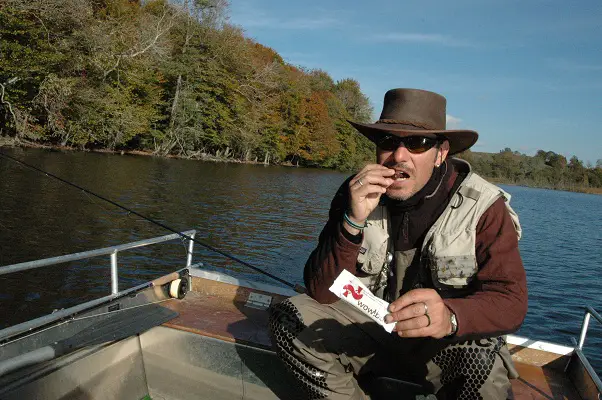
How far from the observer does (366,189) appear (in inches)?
98.5

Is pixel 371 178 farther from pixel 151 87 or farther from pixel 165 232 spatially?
pixel 151 87

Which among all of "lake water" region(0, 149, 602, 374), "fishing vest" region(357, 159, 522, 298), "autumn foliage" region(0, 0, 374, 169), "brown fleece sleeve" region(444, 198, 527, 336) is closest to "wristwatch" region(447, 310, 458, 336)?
"brown fleece sleeve" region(444, 198, 527, 336)

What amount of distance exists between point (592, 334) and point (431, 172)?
37.6 feet

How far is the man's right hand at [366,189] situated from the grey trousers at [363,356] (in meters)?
0.73

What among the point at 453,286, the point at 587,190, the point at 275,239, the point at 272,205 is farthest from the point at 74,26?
the point at 587,190

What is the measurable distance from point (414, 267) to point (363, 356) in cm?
68

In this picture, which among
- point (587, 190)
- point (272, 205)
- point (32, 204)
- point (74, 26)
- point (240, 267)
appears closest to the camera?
point (240, 267)

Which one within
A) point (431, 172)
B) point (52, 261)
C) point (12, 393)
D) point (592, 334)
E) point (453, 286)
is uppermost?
point (431, 172)

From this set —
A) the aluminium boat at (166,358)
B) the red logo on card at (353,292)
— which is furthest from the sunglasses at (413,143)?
the aluminium boat at (166,358)

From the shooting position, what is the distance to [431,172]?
9.46 feet

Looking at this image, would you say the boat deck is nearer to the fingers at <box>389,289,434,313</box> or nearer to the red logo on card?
the red logo on card

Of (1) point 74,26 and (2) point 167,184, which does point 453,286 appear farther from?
(1) point 74,26

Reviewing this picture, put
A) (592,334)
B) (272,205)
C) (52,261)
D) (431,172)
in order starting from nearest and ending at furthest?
1. (431,172)
2. (52,261)
3. (592,334)
4. (272,205)

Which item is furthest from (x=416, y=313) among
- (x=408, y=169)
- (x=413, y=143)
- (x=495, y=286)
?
(x=413, y=143)
